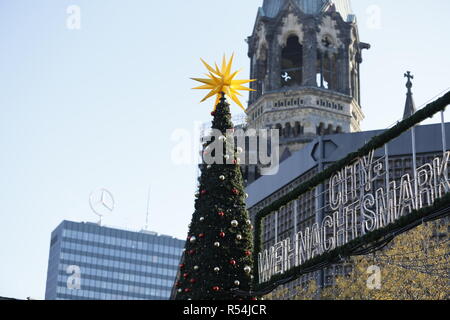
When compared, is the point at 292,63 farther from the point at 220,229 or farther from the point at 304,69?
the point at 220,229

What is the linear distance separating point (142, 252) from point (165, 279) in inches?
262

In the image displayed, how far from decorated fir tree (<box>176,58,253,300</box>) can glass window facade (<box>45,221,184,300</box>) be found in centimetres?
14473

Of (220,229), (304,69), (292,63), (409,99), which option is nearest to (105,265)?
(292,63)

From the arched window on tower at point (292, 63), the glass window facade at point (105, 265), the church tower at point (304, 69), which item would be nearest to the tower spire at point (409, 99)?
the church tower at point (304, 69)

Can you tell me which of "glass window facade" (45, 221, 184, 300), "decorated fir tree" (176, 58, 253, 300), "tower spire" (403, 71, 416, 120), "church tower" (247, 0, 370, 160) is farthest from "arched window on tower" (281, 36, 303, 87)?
"glass window facade" (45, 221, 184, 300)

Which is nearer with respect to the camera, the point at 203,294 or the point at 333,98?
the point at 203,294

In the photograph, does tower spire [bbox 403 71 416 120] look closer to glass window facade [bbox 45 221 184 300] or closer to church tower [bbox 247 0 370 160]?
church tower [bbox 247 0 370 160]

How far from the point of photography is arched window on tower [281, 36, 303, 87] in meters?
83.8
